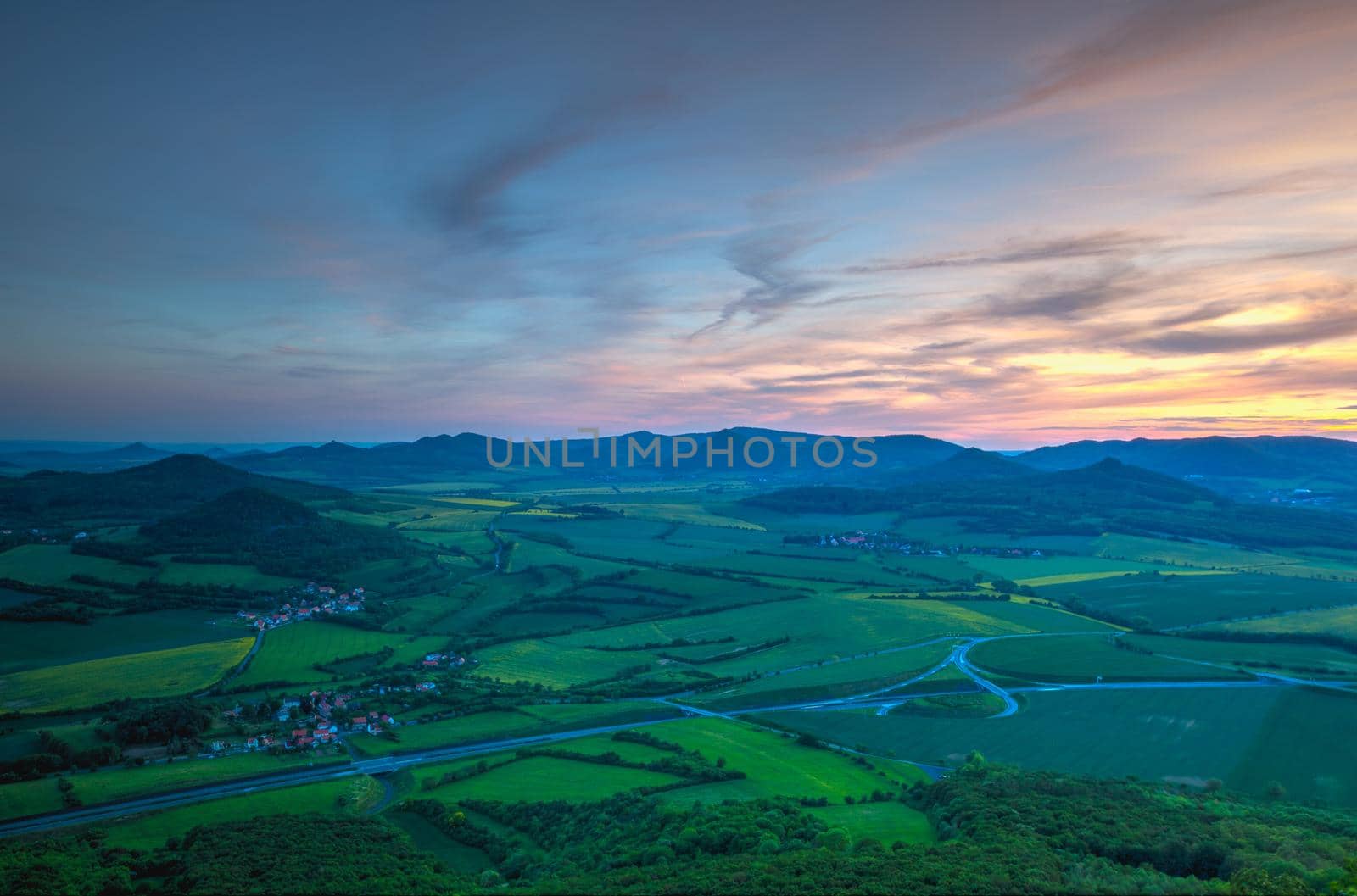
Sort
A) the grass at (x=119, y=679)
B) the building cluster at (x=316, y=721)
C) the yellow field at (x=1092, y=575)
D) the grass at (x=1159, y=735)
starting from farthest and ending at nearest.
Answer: the yellow field at (x=1092, y=575)
the grass at (x=119, y=679)
the building cluster at (x=316, y=721)
the grass at (x=1159, y=735)

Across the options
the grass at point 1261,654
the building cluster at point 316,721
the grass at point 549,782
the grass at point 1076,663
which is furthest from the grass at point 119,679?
the grass at point 1261,654

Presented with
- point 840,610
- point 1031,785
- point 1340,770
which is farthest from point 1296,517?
point 1031,785

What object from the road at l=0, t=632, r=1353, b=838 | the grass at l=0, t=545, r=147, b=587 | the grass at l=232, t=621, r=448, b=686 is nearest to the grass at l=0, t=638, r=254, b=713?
the grass at l=232, t=621, r=448, b=686


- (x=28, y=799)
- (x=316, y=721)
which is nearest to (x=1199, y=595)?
(x=316, y=721)

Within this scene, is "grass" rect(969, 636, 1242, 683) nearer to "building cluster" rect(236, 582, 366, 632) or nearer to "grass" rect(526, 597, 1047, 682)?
"grass" rect(526, 597, 1047, 682)

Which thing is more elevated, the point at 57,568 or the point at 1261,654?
the point at 57,568

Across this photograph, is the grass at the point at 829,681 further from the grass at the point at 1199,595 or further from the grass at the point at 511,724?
the grass at the point at 1199,595

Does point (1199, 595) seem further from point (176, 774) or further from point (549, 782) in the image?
point (176, 774)

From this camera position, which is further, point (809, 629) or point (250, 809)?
point (809, 629)
